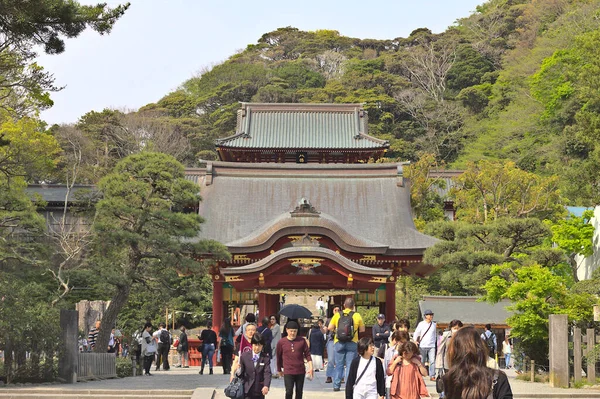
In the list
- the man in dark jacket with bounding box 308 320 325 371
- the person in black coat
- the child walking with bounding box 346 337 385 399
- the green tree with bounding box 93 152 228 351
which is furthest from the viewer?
the green tree with bounding box 93 152 228 351

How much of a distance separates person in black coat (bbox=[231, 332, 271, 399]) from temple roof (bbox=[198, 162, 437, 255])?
18.9 m

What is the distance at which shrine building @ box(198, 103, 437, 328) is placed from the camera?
25422mm

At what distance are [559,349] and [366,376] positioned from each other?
759 cm

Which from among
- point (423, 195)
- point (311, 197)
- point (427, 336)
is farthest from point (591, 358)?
point (423, 195)

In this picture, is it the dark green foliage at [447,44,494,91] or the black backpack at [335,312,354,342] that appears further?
the dark green foliage at [447,44,494,91]

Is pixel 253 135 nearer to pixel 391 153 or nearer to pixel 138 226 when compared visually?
pixel 391 153

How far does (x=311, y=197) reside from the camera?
31672mm

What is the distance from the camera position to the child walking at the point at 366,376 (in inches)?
355

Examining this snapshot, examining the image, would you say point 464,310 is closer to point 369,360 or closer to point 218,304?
point 218,304

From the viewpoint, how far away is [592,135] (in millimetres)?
30656

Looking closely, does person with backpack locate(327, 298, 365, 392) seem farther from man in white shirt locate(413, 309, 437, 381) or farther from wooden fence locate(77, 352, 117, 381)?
wooden fence locate(77, 352, 117, 381)

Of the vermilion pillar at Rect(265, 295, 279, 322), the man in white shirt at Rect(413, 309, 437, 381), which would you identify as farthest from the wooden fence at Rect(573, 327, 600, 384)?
the vermilion pillar at Rect(265, 295, 279, 322)

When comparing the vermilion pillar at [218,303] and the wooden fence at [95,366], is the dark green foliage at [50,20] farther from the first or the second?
the vermilion pillar at [218,303]

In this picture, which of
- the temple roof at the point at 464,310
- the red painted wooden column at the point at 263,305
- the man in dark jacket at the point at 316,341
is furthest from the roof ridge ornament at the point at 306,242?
the man in dark jacket at the point at 316,341
